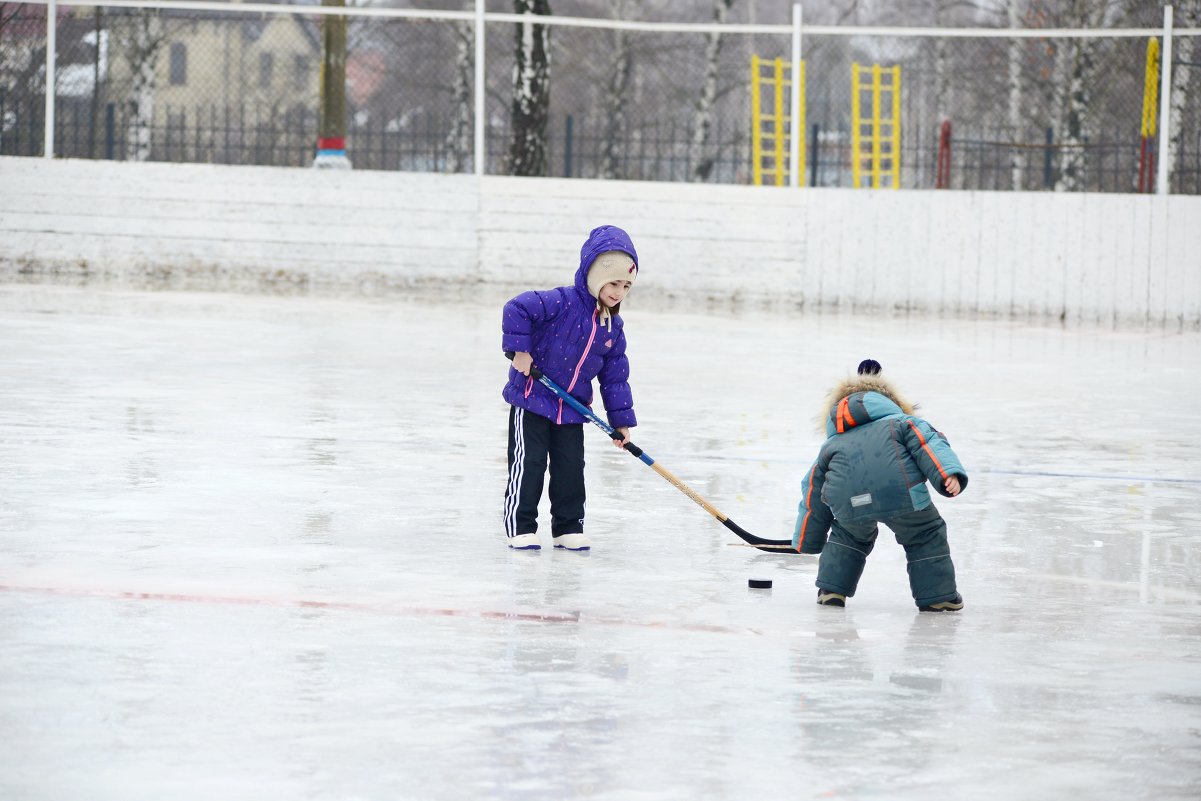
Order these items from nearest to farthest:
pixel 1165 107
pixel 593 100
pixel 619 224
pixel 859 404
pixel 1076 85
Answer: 1. pixel 859 404
2. pixel 1165 107
3. pixel 619 224
4. pixel 1076 85
5. pixel 593 100

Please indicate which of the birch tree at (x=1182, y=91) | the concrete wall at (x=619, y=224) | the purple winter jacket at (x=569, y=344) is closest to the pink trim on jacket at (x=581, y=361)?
the purple winter jacket at (x=569, y=344)

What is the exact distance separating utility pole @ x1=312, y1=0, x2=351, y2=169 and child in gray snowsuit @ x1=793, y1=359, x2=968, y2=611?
1681cm

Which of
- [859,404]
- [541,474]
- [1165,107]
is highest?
[1165,107]

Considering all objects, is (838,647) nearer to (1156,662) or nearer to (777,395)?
(1156,662)

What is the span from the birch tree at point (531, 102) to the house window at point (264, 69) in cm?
2173

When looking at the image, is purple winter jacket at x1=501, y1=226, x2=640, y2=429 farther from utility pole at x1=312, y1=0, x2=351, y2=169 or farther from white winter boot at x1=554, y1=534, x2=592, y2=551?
utility pole at x1=312, y1=0, x2=351, y2=169

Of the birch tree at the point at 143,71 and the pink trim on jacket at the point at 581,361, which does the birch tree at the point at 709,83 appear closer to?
the birch tree at the point at 143,71

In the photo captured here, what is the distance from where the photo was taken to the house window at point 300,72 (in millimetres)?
44547

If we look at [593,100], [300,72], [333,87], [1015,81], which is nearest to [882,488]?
[333,87]

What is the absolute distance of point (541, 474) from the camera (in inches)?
272

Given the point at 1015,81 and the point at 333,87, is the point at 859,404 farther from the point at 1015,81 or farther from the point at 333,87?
the point at 1015,81

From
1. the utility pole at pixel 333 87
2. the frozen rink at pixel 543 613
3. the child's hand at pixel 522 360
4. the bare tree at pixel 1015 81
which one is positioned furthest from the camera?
the bare tree at pixel 1015 81

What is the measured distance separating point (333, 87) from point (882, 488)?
1801cm

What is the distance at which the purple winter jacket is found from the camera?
6.84 m
